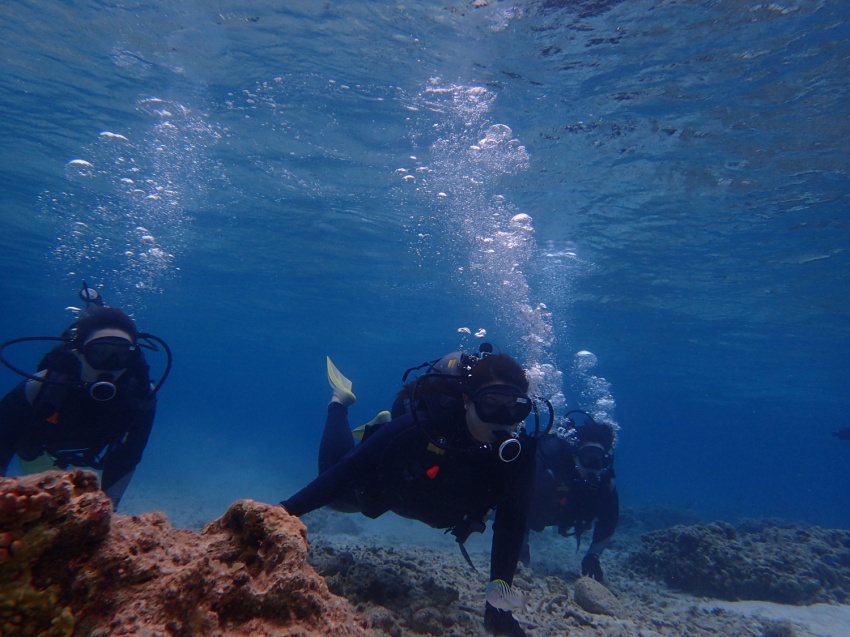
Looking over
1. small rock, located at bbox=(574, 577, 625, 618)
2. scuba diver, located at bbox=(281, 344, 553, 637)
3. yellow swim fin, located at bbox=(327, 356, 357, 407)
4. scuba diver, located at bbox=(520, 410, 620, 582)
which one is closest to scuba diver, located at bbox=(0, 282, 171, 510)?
scuba diver, located at bbox=(281, 344, 553, 637)

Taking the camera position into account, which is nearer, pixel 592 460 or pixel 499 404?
pixel 499 404

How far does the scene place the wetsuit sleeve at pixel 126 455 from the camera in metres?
5.36

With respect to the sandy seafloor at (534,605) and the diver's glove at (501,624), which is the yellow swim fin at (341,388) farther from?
Result: the diver's glove at (501,624)

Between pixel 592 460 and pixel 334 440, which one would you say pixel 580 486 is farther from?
pixel 334 440

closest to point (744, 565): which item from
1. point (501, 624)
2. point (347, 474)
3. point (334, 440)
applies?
point (501, 624)

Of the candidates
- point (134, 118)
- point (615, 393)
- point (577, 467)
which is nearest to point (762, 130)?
point (577, 467)

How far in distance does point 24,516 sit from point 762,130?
14979mm

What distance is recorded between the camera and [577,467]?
8.85 meters

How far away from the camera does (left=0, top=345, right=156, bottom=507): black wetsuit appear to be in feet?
17.2

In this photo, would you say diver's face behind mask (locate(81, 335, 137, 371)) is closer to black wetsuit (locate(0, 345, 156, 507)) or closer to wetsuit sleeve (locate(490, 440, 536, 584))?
black wetsuit (locate(0, 345, 156, 507))

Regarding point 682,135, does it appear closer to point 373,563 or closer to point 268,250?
point 373,563

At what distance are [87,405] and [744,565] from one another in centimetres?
1118

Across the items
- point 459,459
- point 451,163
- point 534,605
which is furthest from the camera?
point 451,163

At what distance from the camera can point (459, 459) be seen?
15.9ft
